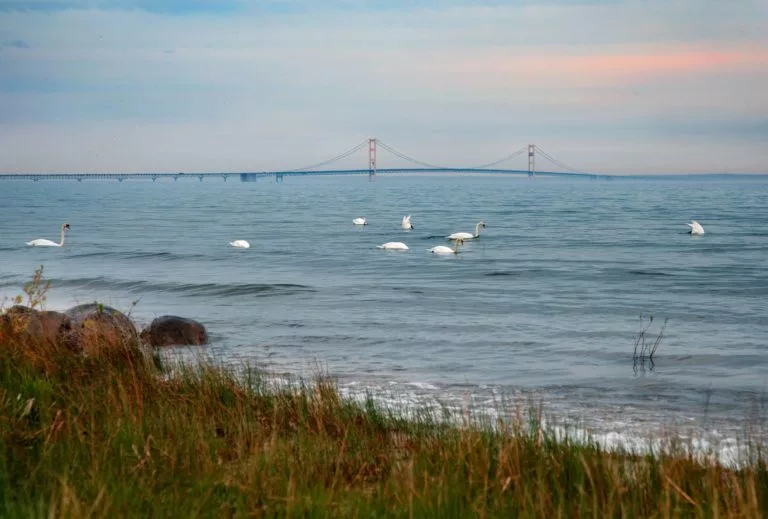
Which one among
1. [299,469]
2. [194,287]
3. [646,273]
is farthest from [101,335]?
[646,273]

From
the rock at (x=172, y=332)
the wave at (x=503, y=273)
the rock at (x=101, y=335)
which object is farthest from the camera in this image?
the wave at (x=503, y=273)

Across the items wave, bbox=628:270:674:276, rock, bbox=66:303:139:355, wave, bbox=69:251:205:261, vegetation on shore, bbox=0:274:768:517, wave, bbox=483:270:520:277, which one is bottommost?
wave, bbox=69:251:205:261

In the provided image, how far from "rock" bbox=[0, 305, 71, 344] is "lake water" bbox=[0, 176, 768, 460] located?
235 cm

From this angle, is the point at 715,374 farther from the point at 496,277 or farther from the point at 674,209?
the point at 674,209

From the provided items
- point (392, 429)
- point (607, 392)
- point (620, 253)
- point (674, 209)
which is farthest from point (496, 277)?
point (674, 209)

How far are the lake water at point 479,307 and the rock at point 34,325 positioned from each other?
235 cm

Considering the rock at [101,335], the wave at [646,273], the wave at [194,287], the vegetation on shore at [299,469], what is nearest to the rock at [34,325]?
the rock at [101,335]

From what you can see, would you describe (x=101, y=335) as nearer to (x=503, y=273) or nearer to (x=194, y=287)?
(x=194, y=287)

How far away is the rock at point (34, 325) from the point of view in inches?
354

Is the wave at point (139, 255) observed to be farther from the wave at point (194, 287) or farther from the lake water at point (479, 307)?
the wave at point (194, 287)

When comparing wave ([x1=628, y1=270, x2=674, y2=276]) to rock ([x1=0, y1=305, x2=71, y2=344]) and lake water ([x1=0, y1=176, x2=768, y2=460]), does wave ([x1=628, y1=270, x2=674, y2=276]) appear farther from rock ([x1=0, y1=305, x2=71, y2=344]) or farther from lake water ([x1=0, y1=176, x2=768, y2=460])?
rock ([x1=0, y1=305, x2=71, y2=344])

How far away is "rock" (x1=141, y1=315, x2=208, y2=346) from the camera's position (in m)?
12.9

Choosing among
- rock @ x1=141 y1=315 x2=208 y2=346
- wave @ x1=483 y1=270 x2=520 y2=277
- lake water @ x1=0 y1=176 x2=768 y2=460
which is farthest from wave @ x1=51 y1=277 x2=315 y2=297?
rock @ x1=141 y1=315 x2=208 y2=346

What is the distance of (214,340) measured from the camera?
1408cm
